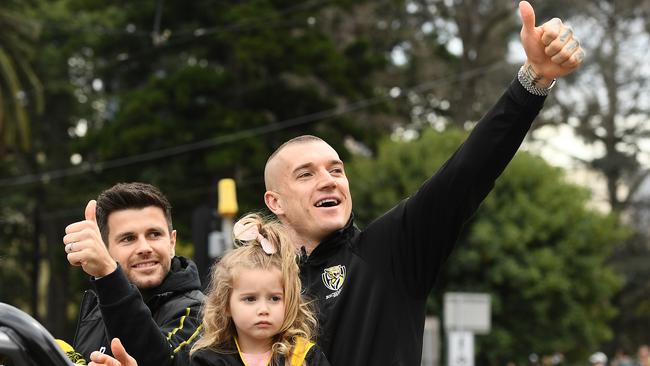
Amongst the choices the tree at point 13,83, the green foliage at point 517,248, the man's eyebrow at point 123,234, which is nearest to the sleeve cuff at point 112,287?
the man's eyebrow at point 123,234

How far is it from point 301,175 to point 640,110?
127 feet

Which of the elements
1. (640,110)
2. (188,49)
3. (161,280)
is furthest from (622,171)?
(161,280)

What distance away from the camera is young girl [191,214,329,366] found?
12.3 feet

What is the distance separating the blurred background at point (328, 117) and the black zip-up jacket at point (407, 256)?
935 inches

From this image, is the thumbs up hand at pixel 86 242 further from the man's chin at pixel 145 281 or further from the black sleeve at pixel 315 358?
the man's chin at pixel 145 281

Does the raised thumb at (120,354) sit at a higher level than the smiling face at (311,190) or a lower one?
lower

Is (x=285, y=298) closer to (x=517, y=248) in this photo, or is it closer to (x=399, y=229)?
(x=399, y=229)

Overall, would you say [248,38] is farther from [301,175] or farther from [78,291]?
[301,175]

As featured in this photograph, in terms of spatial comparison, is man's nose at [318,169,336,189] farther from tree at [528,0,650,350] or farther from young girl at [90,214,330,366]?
tree at [528,0,650,350]

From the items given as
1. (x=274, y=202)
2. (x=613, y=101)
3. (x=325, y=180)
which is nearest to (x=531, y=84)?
(x=325, y=180)

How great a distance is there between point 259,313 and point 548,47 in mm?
1112

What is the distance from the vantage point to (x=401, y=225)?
3920mm

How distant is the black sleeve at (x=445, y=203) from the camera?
3.71 metres

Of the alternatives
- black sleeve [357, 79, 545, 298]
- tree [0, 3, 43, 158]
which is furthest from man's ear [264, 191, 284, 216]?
tree [0, 3, 43, 158]
